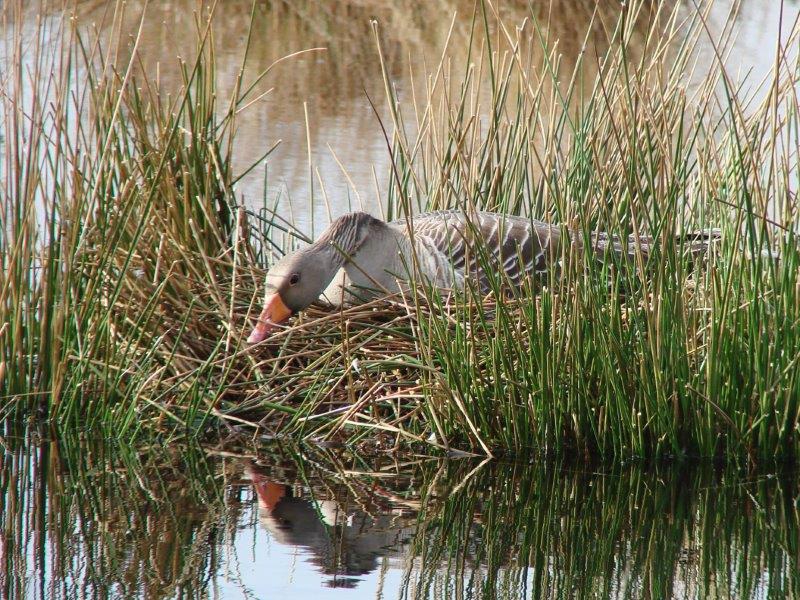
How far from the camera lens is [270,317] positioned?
5305 millimetres

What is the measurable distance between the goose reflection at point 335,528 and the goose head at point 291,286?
3.51ft

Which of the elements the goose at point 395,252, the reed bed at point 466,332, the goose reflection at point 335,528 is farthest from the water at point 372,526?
the goose at point 395,252

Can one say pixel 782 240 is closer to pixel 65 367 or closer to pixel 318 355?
pixel 318 355

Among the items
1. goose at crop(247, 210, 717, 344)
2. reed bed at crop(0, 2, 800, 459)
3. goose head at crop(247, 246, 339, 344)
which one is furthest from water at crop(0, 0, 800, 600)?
goose at crop(247, 210, 717, 344)

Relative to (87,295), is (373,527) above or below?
below

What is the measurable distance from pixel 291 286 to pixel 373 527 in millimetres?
1713

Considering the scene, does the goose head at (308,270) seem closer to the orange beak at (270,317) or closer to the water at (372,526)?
the orange beak at (270,317)

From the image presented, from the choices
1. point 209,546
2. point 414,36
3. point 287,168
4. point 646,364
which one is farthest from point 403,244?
point 414,36

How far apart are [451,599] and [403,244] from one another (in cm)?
282

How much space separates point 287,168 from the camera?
11.0m

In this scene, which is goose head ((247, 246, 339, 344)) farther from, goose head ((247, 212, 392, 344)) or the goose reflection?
the goose reflection

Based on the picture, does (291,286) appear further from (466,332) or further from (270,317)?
(466,332)

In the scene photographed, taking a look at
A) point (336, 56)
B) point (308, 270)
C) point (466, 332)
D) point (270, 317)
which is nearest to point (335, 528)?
point (466, 332)

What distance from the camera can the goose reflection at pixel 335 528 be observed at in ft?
12.1
